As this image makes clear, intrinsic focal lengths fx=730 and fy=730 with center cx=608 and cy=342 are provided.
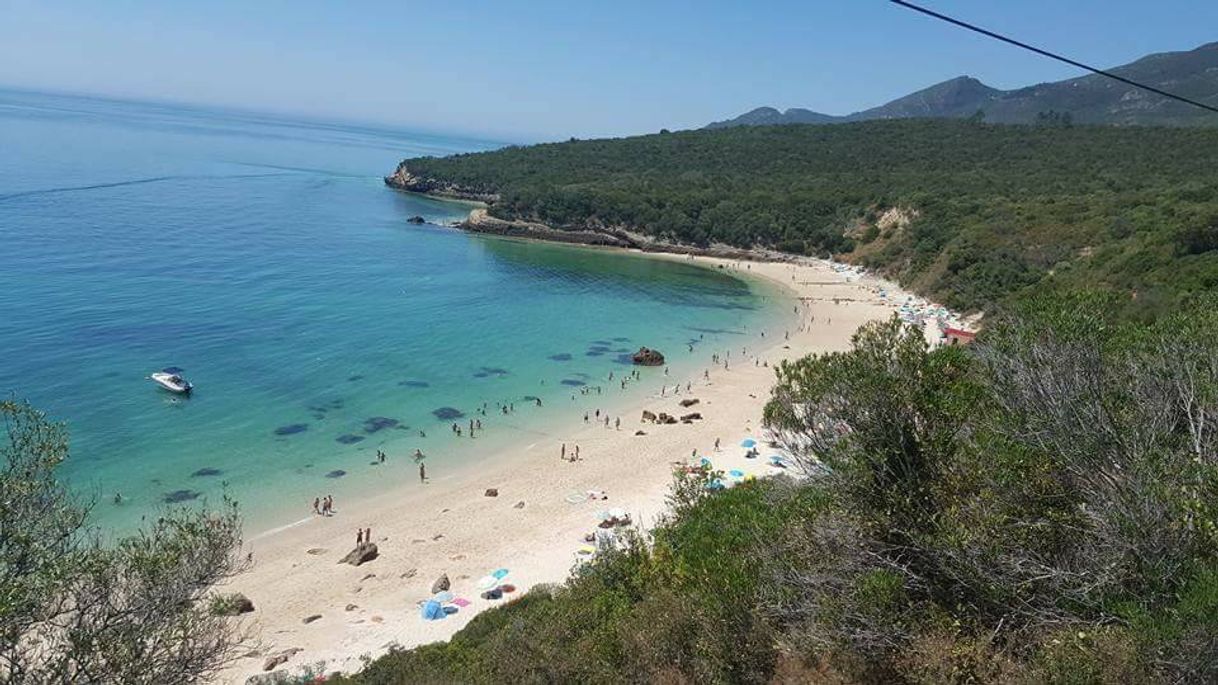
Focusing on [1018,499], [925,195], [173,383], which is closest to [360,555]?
[173,383]

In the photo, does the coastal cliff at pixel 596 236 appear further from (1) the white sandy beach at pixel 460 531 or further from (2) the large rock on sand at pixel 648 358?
(1) the white sandy beach at pixel 460 531

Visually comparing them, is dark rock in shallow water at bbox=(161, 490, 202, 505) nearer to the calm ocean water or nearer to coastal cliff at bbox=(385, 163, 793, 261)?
the calm ocean water

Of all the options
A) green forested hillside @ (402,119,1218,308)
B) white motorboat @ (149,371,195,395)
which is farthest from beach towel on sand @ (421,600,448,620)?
green forested hillside @ (402,119,1218,308)

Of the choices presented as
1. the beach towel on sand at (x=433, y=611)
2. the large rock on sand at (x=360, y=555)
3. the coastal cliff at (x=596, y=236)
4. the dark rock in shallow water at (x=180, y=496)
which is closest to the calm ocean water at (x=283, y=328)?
the dark rock in shallow water at (x=180, y=496)

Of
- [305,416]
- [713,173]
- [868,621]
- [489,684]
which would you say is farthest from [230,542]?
[713,173]

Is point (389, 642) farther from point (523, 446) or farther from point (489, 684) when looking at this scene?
point (523, 446)

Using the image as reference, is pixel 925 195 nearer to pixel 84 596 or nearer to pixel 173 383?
pixel 173 383
